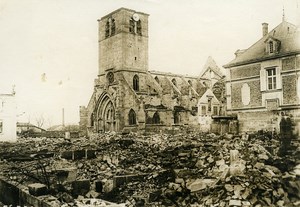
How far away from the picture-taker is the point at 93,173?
10414 millimetres

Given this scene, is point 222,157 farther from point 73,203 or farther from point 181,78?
point 181,78

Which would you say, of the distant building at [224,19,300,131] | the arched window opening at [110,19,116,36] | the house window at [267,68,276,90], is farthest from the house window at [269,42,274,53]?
the arched window opening at [110,19,116,36]

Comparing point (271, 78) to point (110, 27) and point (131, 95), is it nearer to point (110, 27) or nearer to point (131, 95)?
point (131, 95)

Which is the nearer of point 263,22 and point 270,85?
point 263,22

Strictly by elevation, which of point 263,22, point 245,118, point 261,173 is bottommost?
point 261,173

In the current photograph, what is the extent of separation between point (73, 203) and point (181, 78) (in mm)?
28783

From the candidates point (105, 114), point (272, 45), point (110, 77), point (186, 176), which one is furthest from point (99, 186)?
point (110, 77)

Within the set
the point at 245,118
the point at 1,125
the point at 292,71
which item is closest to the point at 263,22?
the point at 292,71

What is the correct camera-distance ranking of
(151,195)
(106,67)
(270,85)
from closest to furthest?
(151,195), (270,85), (106,67)

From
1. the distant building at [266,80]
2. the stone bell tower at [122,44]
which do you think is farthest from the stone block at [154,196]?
the stone bell tower at [122,44]

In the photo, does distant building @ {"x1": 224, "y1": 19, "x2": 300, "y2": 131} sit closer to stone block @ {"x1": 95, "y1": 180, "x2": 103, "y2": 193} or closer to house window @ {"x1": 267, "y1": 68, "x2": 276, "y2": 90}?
house window @ {"x1": 267, "y1": 68, "x2": 276, "y2": 90}

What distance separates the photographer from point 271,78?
11.8 metres

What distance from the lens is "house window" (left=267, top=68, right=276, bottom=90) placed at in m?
11.6

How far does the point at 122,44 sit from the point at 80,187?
21.2 meters
